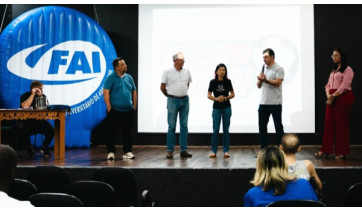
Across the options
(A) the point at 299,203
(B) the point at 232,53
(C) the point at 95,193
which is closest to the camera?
(A) the point at 299,203

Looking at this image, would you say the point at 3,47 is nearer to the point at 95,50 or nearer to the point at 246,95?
the point at 95,50

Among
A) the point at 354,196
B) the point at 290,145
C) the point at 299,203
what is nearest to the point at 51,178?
the point at 290,145

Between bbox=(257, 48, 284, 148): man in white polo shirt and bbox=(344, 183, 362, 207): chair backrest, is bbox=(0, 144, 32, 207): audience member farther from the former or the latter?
bbox=(257, 48, 284, 148): man in white polo shirt

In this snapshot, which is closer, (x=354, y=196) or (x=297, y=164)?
(x=354, y=196)

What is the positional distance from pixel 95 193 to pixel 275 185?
107cm

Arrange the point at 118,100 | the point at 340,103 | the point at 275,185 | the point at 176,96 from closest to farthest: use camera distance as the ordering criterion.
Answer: the point at 275,185, the point at 340,103, the point at 118,100, the point at 176,96

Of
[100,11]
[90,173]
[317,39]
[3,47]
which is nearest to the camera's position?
[90,173]

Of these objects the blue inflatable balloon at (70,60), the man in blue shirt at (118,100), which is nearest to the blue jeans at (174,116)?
the man in blue shirt at (118,100)

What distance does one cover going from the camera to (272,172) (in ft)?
7.53

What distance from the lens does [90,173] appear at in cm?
429

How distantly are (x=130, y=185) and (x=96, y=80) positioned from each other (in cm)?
423

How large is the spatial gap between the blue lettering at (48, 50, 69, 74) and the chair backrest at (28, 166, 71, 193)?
4.15 metres

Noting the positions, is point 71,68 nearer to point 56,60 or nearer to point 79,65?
point 79,65

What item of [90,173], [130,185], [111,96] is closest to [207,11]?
[111,96]
